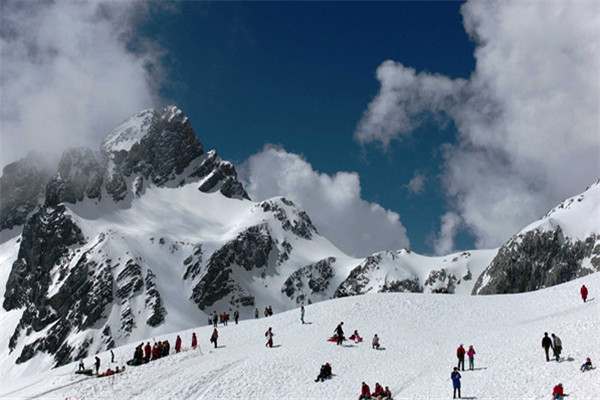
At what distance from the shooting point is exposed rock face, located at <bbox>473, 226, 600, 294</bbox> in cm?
17625

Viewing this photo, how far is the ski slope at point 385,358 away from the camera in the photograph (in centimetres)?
3531

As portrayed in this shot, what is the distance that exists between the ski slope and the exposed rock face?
413 feet

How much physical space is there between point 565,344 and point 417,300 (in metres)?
25.1

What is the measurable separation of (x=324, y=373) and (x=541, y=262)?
6304 inches

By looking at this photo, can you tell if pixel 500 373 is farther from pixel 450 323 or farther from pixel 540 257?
pixel 540 257

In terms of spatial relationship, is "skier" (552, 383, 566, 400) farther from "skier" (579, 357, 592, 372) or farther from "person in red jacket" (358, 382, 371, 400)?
"person in red jacket" (358, 382, 371, 400)

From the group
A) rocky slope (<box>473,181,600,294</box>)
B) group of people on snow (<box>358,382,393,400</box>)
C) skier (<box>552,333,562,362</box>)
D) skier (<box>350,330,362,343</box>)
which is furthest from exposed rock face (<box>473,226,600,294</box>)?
group of people on snow (<box>358,382,393,400</box>)

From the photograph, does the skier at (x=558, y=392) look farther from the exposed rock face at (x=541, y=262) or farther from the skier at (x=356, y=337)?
the exposed rock face at (x=541, y=262)

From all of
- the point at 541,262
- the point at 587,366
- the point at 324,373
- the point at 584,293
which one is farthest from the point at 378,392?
the point at 541,262

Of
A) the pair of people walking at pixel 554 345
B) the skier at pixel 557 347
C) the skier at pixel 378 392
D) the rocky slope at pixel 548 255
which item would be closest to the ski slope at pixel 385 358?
the skier at pixel 557 347

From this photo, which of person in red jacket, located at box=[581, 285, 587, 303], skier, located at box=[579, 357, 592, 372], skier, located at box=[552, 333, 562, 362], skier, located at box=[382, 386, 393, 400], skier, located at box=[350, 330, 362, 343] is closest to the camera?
skier, located at box=[579, 357, 592, 372]

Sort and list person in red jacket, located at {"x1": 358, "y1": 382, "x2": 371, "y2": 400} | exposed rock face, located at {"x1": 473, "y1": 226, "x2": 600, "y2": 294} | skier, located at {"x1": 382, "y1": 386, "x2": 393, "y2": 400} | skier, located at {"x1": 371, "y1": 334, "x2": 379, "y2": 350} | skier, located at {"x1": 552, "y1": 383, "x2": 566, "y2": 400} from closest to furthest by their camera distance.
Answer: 1. skier, located at {"x1": 552, "y1": 383, "x2": 566, "y2": 400}
2. skier, located at {"x1": 382, "y1": 386, "x2": 393, "y2": 400}
3. person in red jacket, located at {"x1": 358, "y1": 382, "x2": 371, "y2": 400}
4. skier, located at {"x1": 371, "y1": 334, "x2": 379, "y2": 350}
5. exposed rock face, located at {"x1": 473, "y1": 226, "x2": 600, "y2": 294}

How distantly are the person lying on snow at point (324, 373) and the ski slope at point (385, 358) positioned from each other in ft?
1.92

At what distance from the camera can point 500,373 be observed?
35.8 m
